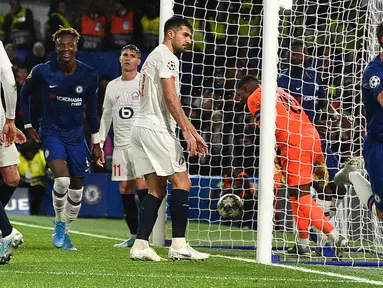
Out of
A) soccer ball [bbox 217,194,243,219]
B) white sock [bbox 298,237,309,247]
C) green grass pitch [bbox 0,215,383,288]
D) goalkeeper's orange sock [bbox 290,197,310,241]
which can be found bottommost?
green grass pitch [bbox 0,215,383,288]

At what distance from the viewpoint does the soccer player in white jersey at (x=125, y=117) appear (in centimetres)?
1021

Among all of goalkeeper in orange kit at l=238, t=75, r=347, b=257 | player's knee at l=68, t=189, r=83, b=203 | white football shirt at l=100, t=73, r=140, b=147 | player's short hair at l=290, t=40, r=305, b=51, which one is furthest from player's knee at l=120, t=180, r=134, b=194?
player's short hair at l=290, t=40, r=305, b=51

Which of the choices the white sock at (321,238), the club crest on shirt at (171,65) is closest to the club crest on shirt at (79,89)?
the club crest on shirt at (171,65)

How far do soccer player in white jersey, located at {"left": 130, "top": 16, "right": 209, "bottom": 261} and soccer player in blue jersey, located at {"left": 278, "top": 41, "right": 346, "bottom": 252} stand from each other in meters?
1.90

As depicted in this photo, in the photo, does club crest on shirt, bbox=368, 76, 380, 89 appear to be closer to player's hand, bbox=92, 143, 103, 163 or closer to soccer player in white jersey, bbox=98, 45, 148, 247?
player's hand, bbox=92, 143, 103, 163

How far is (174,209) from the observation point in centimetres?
782

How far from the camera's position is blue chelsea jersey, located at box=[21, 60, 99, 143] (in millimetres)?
9320

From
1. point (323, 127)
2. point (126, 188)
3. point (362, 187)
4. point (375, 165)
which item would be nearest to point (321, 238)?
point (323, 127)

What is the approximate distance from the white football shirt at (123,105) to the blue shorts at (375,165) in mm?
4216

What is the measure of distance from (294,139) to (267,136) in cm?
128

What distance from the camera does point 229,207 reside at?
1020cm

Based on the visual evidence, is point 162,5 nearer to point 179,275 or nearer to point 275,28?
point 275,28

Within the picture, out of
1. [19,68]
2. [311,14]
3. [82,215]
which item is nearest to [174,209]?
[311,14]

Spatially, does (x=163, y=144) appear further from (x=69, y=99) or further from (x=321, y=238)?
(x=321, y=238)
